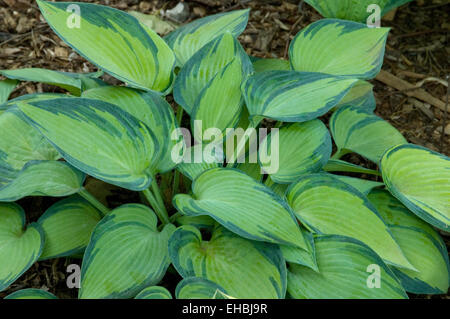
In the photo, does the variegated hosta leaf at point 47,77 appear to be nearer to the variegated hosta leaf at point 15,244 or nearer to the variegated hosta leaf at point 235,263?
the variegated hosta leaf at point 15,244

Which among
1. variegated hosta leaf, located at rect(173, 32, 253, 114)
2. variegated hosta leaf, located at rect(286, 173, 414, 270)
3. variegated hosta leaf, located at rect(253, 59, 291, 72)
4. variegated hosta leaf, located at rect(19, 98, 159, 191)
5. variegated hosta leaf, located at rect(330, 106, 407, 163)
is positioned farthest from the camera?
variegated hosta leaf, located at rect(253, 59, 291, 72)

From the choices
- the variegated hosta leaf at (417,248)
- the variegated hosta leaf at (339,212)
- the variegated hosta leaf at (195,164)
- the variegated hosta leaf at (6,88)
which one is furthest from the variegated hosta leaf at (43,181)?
the variegated hosta leaf at (417,248)

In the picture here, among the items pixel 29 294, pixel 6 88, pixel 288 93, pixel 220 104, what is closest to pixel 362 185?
pixel 288 93

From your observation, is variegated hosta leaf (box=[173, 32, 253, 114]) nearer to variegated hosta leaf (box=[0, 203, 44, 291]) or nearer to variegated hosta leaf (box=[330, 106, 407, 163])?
variegated hosta leaf (box=[330, 106, 407, 163])

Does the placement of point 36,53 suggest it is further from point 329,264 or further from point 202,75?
point 329,264

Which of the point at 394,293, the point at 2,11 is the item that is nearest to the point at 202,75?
the point at 394,293

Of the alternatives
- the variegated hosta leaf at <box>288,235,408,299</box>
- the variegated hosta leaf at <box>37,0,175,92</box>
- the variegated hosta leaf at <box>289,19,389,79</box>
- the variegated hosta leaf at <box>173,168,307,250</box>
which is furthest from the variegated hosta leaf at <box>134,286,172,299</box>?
the variegated hosta leaf at <box>289,19,389,79</box>
